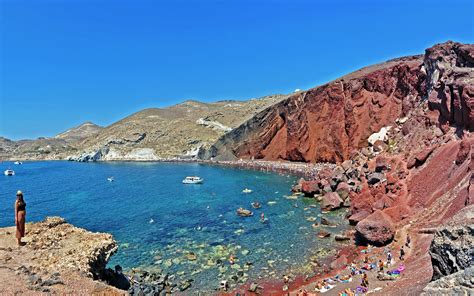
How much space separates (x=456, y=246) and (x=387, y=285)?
1383 cm

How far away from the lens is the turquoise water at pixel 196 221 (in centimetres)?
3028

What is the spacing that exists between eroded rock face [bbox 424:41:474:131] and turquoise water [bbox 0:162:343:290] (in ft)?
56.7

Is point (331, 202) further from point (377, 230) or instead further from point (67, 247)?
point (67, 247)

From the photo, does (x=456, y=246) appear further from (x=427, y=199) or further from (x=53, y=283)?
(x=427, y=199)

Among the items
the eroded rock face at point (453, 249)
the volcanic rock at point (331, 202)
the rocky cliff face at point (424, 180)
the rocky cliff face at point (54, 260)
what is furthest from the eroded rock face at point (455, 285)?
the volcanic rock at point (331, 202)

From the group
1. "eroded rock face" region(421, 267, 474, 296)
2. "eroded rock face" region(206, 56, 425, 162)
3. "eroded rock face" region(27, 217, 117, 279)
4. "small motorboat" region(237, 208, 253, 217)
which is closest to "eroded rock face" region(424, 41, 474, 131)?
"eroded rock face" region(206, 56, 425, 162)

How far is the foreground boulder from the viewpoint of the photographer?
→ 1192 inches

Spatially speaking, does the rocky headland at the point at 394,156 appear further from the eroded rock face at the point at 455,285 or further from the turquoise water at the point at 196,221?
the turquoise water at the point at 196,221

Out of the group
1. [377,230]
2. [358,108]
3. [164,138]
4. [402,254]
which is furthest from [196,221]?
[164,138]

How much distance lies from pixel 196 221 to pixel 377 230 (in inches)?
→ 893

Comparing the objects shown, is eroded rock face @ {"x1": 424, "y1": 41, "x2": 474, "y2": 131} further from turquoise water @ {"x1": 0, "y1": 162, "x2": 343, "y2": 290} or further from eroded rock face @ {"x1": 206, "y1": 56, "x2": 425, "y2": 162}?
turquoise water @ {"x1": 0, "y1": 162, "x2": 343, "y2": 290}

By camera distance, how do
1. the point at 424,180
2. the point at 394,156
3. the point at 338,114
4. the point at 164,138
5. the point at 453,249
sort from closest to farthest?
the point at 453,249
the point at 424,180
the point at 394,156
the point at 338,114
the point at 164,138

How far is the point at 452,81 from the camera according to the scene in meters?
40.3

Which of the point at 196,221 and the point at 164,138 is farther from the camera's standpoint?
the point at 164,138
